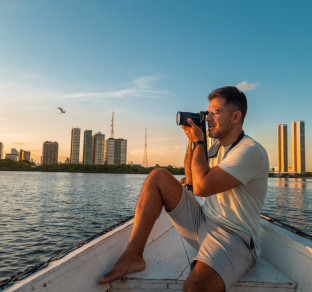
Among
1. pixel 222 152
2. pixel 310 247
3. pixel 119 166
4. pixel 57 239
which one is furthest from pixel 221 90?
pixel 119 166

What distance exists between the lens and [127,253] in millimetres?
1815

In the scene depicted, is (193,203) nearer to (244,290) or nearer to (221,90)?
(244,290)

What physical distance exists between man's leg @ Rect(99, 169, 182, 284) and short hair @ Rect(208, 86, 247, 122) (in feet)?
2.21

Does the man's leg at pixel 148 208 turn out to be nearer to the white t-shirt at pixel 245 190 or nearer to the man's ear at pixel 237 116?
the white t-shirt at pixel 245 190

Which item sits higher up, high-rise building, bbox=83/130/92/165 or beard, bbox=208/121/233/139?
high-rise building, bbox=83/130/92/165

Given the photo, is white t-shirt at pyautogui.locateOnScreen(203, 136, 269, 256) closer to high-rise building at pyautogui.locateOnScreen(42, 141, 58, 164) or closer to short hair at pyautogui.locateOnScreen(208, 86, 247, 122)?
short hair at pyautogui.locateOnScreen(208, 86, 247, 122)

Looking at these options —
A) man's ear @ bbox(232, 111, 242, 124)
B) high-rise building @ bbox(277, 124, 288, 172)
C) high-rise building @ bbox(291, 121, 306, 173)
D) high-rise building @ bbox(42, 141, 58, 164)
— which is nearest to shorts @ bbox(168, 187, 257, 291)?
man's ear @ bbox(232, 111, 242, 124)

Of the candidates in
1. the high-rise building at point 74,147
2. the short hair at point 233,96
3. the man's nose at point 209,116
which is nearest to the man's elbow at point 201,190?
the man's nose at point 209,116

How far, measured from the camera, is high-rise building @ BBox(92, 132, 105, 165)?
106 metres

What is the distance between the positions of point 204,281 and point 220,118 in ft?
3.47

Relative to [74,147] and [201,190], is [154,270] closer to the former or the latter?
[201,190]

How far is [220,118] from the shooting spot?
1.93m

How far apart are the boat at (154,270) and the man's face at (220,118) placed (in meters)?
0.92

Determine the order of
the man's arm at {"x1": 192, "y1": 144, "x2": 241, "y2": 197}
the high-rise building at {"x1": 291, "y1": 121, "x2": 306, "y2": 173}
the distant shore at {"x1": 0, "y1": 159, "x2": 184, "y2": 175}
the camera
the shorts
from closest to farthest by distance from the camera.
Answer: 1. the shorts
2. the man's arm at {"x1": 192, "y1": 144, "x2": 241, "y2": 197}
3. the camera
4. the high-rise building at {"x1": 291, "y1": 121, "x2": 306, "y2": 173}
5. the distant shore at {"x1": 0, "y1": 159, "x2": 184, "y2": 175}
